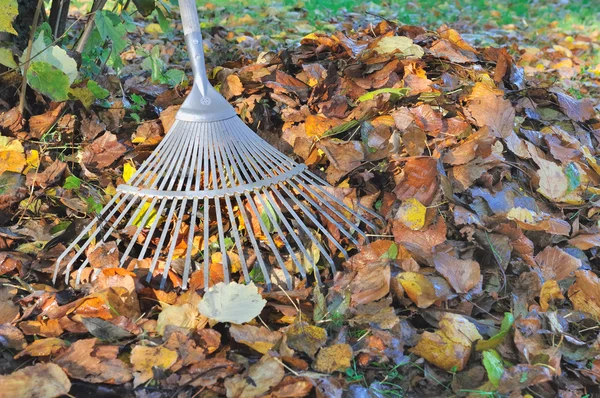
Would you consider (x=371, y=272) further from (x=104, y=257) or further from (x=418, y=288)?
(x=104, y=257)

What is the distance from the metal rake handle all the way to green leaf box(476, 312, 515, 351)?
3.03ft

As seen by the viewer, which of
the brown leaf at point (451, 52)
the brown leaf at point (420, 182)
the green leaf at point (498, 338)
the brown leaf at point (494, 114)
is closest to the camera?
the green leaf at point (498, 338)

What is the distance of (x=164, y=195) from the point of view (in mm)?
1571

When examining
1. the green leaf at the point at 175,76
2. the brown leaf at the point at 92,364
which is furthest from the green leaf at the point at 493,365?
the green leaf at the point at 175,76

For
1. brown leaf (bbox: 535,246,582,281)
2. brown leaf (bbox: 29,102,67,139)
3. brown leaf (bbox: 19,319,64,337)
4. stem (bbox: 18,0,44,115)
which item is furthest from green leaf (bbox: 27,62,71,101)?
brown leaf (bbox: 535,246,582,281)

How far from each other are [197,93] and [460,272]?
2.90 feet

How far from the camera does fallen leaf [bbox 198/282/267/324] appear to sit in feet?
4.08

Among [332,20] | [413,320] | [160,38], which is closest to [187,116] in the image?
[413,320]

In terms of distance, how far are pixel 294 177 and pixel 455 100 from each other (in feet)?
2.07

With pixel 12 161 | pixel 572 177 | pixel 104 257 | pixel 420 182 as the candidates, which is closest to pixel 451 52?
pixel 572 177

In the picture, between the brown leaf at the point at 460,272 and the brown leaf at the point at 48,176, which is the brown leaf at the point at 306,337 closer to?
the brown leaf at the point at 460,272

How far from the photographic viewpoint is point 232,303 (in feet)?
4.20

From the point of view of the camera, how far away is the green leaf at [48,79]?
5.37 ft

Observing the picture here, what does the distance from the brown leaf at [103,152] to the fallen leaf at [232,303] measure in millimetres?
676
